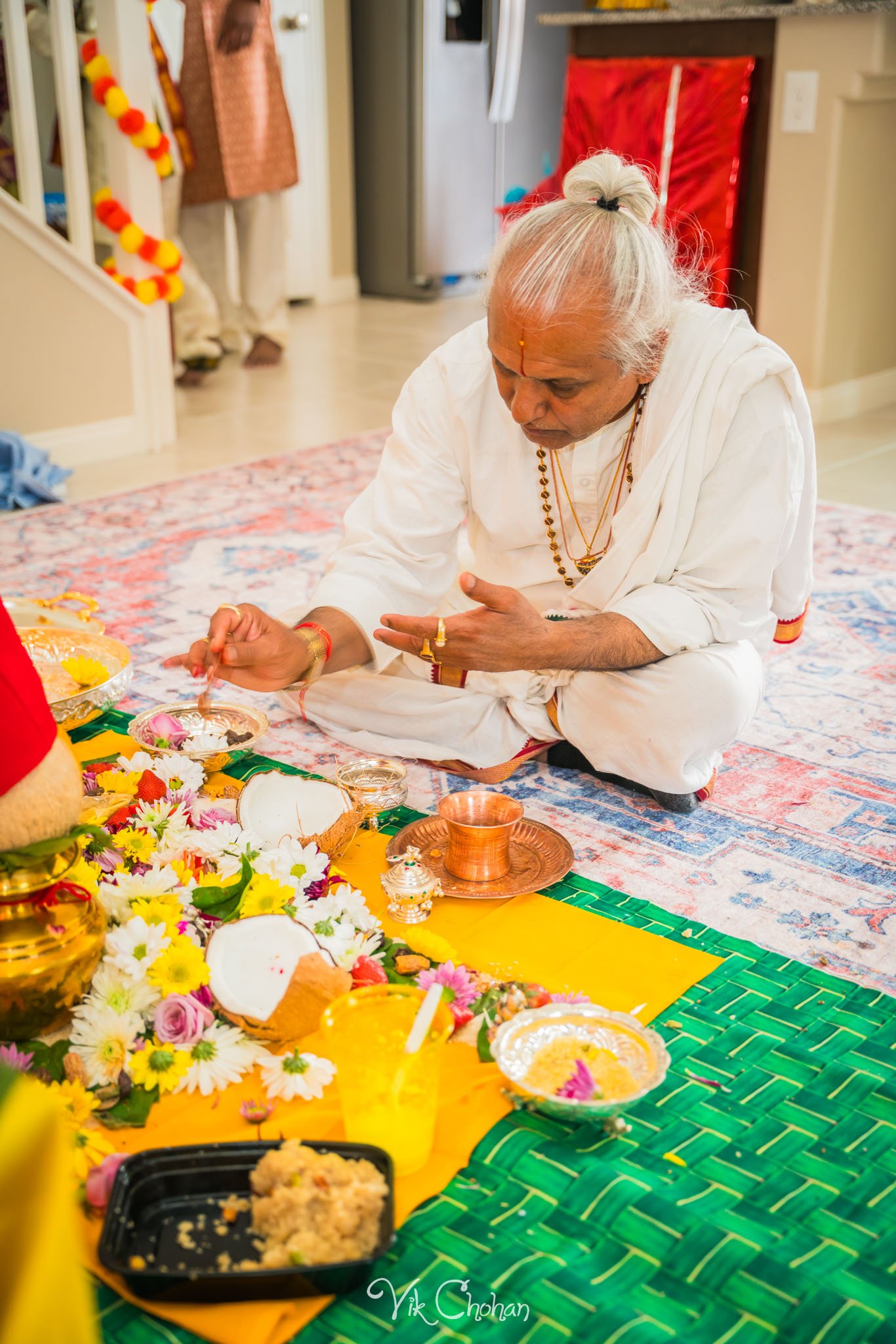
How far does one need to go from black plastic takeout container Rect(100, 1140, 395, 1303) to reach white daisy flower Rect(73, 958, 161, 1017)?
0.68 ft

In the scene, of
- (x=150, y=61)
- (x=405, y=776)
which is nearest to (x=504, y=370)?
(x=405, y=776)

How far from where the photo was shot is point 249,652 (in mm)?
1948

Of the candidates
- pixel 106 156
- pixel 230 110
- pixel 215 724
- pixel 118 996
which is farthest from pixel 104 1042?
pixel 230 110

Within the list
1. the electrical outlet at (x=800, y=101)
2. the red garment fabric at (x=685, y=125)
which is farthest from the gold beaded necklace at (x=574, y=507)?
the electrical outlet at (x=800, y=101)

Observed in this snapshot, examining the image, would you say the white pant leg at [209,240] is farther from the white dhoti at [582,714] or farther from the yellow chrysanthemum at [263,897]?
the yellow chrysanthemum at [263,897]

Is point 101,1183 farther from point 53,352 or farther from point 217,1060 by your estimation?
point 53,352

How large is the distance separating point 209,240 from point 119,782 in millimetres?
4705

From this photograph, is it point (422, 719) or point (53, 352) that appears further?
point (53, 352)

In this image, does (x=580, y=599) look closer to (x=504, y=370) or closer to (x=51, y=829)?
(x=504, y=370)

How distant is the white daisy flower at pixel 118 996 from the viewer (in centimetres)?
147

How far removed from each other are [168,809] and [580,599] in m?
0.79

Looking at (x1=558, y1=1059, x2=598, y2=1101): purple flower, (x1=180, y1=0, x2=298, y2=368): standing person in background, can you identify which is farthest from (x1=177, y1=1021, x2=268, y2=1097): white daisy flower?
(x1=180, y1=0, x2=298, y2=368): standing person in background

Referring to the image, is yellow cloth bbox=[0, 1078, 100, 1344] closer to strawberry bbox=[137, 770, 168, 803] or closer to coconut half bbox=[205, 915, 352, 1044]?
coconut half bbox=[205, 915, 352, 1044]

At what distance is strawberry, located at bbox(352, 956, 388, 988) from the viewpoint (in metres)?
1.61
